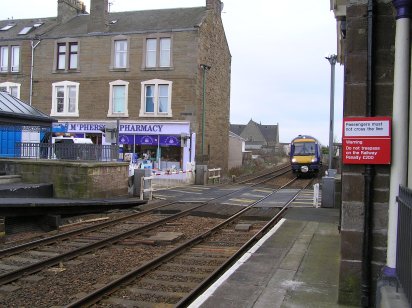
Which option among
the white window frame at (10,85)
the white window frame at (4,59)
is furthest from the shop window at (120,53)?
the white window frame at (4,59)

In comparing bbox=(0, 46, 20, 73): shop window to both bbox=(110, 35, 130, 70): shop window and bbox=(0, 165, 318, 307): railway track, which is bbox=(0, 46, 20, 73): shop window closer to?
bbox=(110, 35, 130, 70): shop window

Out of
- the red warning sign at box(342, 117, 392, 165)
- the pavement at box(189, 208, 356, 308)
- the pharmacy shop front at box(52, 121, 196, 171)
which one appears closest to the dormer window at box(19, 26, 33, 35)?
the pharmacy shop front at box(52, 121, 196, 171)

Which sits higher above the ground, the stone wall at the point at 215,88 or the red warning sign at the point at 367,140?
the stone wall at the point at 215,88

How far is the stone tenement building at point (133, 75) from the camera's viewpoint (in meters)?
31.5

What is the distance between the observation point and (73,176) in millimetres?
17797

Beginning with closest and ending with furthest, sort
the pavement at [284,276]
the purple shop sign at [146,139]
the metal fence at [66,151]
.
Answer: the pavement at [284,276], the metal fence at [66,151], the purple shop sign at [146,139]

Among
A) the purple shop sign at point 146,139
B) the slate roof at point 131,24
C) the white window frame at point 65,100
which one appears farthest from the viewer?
the white window frame at point 65,100

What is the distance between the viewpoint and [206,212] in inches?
627

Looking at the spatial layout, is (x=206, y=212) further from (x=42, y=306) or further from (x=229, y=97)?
(x=229, y=97)

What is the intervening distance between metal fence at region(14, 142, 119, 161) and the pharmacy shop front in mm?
10420

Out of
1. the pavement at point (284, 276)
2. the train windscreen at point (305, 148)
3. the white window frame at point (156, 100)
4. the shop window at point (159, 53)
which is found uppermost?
the shop window at point (159, 53)

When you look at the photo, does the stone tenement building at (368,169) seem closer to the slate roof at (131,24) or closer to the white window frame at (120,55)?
the slate roof at (131,24)

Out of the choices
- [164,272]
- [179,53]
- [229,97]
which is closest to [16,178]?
[164,272]

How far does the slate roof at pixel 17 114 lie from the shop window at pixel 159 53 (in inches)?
508
